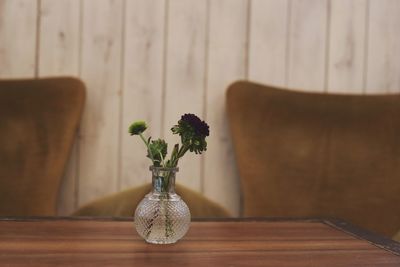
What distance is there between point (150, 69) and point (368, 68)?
0.80 m

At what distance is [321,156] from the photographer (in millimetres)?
1708

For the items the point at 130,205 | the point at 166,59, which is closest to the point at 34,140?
the point at 130,205

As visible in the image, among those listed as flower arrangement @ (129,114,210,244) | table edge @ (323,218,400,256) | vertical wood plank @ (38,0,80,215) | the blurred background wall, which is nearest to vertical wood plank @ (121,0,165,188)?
the blurred background wall

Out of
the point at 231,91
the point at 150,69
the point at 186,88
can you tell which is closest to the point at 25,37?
the point at 150,69

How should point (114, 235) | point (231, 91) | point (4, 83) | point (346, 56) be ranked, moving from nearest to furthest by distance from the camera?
point (114, 235)
point (4, 83)
point (231, 91)
point (346, 56)

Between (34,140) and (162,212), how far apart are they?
0.89 meters

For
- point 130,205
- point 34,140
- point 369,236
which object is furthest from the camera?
point 34,140

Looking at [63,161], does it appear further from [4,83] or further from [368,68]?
[368,68]

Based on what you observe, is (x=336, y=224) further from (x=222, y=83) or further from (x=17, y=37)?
(x=17, y=37)

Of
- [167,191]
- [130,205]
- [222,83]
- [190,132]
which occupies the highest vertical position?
[222,83]

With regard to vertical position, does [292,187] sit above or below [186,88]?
below

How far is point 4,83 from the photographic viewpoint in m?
1.65

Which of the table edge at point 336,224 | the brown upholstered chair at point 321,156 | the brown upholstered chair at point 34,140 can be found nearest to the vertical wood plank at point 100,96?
the brown upholstered chair at point 34,140

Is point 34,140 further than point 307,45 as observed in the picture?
No
